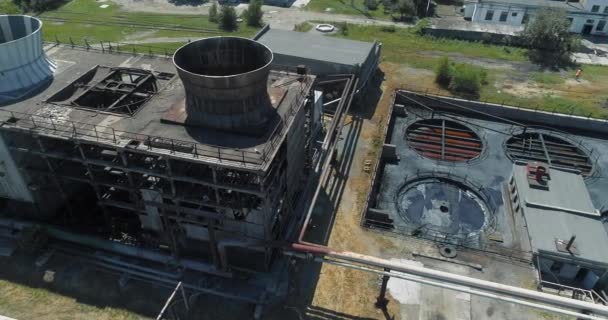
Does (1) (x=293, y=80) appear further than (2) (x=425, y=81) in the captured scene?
No

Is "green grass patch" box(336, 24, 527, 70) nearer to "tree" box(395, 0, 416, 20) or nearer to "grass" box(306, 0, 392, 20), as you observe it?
"tree" box(395, 0, 416, 20)

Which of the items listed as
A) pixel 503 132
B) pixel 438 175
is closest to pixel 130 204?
pixel 438 175

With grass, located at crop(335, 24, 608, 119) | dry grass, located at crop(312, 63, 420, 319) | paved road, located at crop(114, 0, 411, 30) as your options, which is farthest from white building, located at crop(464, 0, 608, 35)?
dry grass, located at crop(312, 63, 420, 319)

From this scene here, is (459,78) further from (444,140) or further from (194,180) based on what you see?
(194,180)

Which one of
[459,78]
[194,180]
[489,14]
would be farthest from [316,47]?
[489,14]

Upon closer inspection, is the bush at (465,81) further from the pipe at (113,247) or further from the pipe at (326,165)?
the pipe at (113,247)

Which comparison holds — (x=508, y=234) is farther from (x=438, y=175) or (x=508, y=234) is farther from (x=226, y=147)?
(x=226, y=147)
